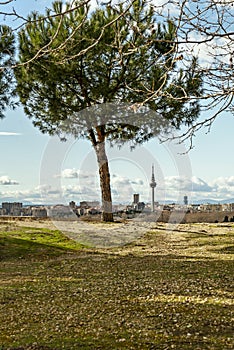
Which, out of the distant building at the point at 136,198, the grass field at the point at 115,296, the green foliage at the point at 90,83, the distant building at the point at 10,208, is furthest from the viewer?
the distant building at the point at 10,208

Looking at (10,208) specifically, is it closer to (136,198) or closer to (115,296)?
(136,198)

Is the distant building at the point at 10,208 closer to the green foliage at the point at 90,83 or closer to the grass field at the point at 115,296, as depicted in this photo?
the green foliage at the point at 90,83

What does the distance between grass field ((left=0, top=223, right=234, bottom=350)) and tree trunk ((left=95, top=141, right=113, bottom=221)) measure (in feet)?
14.8

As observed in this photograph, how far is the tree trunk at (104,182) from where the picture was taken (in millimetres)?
13625

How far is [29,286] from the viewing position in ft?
17.8

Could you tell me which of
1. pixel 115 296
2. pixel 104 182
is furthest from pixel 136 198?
pixel 115 296

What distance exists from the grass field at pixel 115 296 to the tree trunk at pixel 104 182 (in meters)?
4.52

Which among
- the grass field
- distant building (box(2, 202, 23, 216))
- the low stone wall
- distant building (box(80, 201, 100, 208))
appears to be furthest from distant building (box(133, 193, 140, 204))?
the grass field

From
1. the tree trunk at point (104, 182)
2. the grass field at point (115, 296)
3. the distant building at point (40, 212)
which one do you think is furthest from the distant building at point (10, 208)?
the grass field at point (115, 296)

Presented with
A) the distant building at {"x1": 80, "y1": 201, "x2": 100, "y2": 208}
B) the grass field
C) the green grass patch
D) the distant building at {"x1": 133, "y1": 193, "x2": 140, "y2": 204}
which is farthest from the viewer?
the distant building at {"x1": 133, "y1": 193, "x2": 140, "y2": 204}

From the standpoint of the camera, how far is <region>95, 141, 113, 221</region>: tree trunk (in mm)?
13625

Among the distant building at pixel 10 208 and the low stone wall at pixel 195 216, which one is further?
the distant building at pixel 10 208

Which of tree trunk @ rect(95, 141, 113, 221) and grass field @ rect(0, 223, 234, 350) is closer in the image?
grass field @ rect(0, 223, 234, 350)

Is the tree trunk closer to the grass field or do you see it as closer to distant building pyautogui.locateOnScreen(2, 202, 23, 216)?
distant building pyautogui.locateOnScreen(2, 202, 23, 216)
